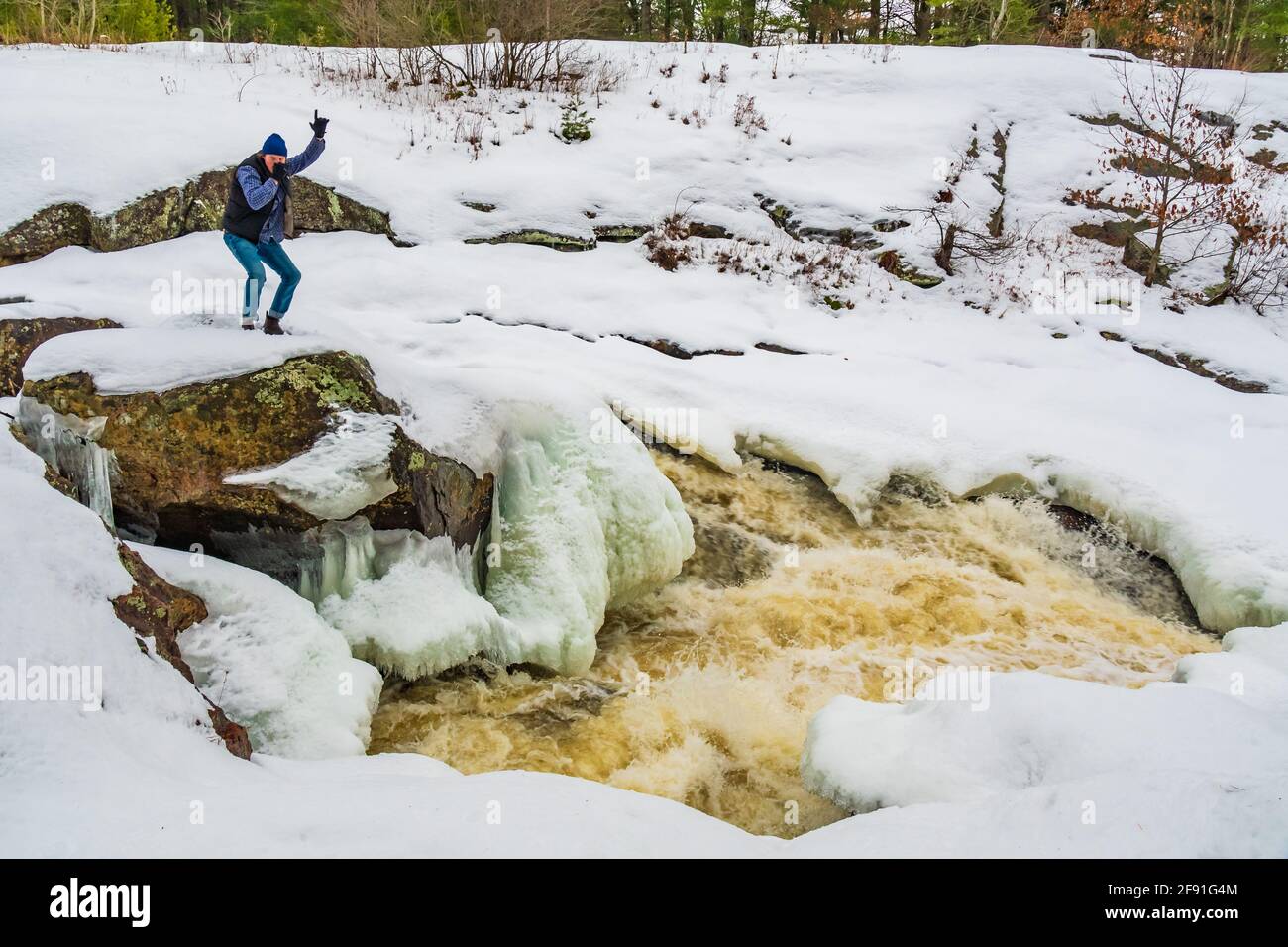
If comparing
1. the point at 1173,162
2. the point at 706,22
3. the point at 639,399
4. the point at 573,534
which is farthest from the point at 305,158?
the point at 706,22

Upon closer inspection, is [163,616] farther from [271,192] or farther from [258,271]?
[271,192]

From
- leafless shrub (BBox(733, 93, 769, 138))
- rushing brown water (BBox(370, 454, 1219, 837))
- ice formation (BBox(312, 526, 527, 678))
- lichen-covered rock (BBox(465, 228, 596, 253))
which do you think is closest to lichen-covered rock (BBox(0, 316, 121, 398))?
ice formation (BBox(312, 526, 527, 678))

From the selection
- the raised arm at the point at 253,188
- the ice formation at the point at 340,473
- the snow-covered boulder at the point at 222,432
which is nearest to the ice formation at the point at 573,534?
the snow-covered boulder at the point at 222,432

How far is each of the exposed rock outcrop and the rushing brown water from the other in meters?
6.27

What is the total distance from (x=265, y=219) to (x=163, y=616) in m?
2.85

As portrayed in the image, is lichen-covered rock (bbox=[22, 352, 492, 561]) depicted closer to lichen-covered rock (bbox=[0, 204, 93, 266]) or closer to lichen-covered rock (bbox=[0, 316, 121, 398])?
lichen-covered rock (bbox=[0, 316, 121, 398])

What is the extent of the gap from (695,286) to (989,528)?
17.4 feet

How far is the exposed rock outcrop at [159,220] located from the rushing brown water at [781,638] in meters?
6.27

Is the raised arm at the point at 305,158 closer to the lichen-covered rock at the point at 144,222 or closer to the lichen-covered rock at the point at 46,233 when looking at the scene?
the lichen-covered rock at the point at 144,222

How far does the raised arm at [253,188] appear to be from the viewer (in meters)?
5.00

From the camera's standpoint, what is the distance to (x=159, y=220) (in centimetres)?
918

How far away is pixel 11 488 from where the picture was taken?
3.39 metres

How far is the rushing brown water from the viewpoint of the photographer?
4.34m

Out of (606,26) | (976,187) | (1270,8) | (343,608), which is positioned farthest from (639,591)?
(1270,8)
